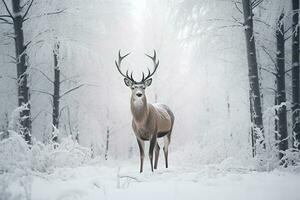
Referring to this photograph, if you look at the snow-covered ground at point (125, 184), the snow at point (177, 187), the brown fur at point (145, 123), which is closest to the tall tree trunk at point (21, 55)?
the snow-covered ground at point (125, 184)

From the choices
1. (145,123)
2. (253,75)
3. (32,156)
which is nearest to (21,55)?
(32,156)

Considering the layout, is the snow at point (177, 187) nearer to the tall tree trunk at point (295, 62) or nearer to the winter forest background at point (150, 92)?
the winter forest background at point (150, 92)

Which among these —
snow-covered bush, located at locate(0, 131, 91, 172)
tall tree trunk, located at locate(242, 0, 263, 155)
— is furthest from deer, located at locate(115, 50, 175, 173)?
tall tree trunk, located at locate(242, 0, 263, 155)

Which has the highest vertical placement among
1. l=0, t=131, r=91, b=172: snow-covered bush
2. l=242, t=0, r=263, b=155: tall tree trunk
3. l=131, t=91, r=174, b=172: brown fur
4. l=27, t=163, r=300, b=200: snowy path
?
l=242, t=0, r=263, b=155: tall tree trunk

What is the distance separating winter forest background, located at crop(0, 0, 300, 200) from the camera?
15.1 ft

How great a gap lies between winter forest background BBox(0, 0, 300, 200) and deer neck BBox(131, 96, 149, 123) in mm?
1006

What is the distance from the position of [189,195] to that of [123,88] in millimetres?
11954

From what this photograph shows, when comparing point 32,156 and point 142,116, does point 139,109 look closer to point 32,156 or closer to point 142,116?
point 142,116

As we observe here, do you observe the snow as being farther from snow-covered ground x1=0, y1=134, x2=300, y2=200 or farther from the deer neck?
the deer neck

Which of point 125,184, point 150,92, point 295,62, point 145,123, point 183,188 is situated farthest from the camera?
point 150,92

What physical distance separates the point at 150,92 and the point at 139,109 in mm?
11106

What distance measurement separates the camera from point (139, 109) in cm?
633

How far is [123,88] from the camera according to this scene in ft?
51.0

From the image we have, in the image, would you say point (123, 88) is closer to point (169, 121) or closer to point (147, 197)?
point (169, 121)
